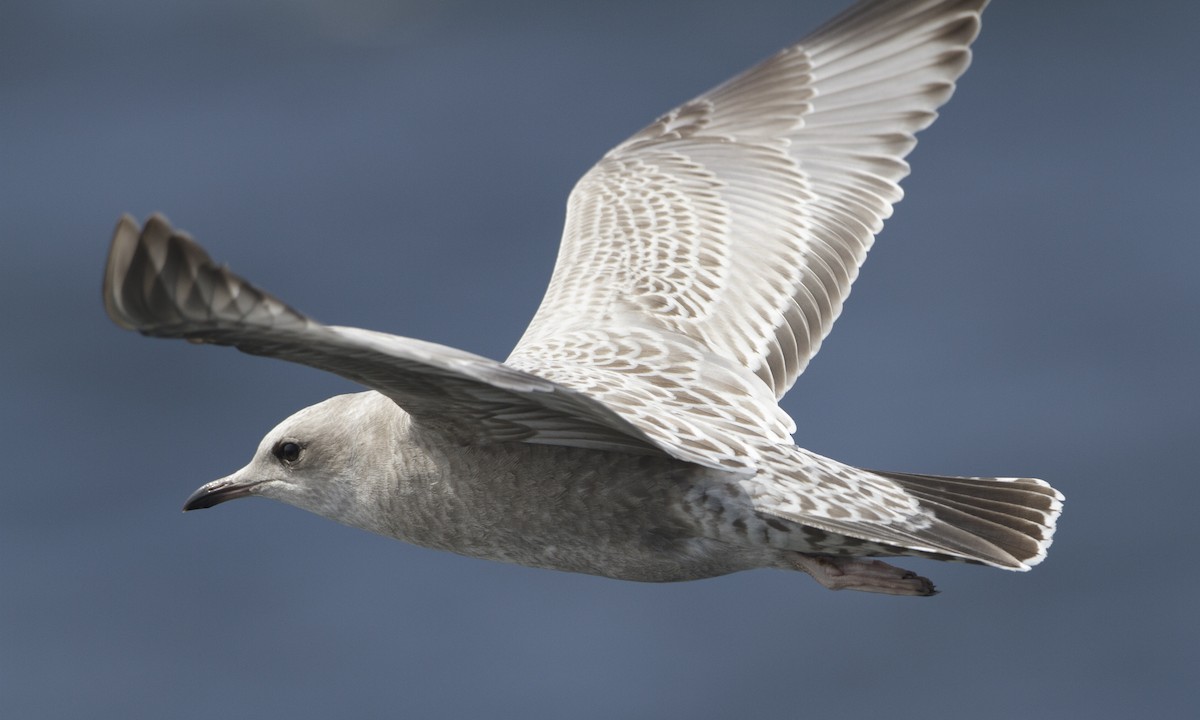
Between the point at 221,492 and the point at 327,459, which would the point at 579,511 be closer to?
the point at 327,459

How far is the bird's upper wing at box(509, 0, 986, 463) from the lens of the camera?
6012mm

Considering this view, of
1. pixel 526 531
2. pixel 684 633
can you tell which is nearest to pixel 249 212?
pixel 684 633

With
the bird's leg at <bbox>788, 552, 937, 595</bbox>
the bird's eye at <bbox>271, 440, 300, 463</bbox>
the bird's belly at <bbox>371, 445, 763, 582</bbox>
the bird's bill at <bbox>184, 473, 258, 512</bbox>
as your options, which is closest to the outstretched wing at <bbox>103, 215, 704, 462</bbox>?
the bird's belly at <bbox>371, 445, 763, 582</bbox>

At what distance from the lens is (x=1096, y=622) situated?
1495cm

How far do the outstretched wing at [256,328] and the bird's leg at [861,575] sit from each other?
0.93 meters

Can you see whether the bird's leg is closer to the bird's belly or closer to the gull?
the gull

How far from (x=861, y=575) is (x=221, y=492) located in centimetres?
227

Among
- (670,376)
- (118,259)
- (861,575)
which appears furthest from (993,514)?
(118,259)

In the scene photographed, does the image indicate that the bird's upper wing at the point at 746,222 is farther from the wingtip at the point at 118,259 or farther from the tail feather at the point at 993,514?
the wingtip at the point at 118,259

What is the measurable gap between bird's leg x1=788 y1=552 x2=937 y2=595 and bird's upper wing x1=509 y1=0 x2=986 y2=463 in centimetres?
45

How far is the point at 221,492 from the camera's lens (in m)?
6.11

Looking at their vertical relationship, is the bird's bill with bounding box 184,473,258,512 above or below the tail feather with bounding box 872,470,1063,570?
below

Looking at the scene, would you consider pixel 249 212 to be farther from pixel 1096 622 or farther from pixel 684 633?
pixel 1096 622

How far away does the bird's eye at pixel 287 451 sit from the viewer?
5.88m
